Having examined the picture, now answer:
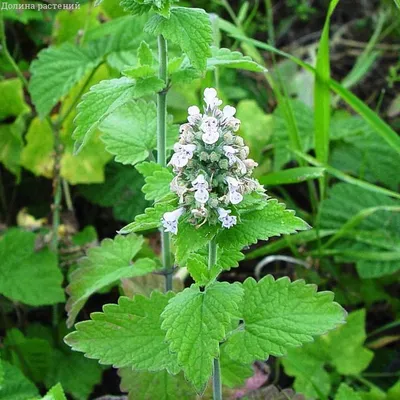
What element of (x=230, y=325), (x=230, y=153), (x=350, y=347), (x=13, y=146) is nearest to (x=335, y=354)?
(x=350, y=347)

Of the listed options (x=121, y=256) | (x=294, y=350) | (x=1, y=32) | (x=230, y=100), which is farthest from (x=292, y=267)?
(x=1, y=32)

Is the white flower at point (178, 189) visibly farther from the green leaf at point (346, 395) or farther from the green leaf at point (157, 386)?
the green leaf at point (346, 395)

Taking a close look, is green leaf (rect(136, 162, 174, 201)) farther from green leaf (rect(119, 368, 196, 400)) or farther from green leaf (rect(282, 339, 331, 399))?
green leaf (rect(282, 339, 331, 399))

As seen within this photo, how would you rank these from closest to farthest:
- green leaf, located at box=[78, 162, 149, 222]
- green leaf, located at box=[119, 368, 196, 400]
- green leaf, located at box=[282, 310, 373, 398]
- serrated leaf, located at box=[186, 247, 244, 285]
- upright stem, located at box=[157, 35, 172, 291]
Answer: serrated leaf, located at box=[186, 247, 244, 285], upright stem, located at box=[157, 35, 172, 291], green leaf, located at box=[119, 368, 196, 400], green leaf, located at box=[282, 310, 373, 398], green leaf, located at box=[78, 162, 149, 222]

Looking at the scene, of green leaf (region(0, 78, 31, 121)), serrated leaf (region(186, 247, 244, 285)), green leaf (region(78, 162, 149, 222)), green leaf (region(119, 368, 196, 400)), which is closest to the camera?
serrated leaf (region(186, 247, 244, 285))

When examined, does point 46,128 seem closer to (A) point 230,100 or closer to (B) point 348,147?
(A) point 230,100

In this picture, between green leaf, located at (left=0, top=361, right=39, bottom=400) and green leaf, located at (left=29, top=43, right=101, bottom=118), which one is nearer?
green leaf, located at (left=0, top=361, right=39, bottom=400)

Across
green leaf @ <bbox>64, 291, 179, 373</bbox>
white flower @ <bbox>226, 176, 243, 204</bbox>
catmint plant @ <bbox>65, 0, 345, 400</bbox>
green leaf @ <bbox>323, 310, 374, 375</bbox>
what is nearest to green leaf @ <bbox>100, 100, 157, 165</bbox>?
catmint plant @ <bbox>65, 0, 345, 400</bbox>
